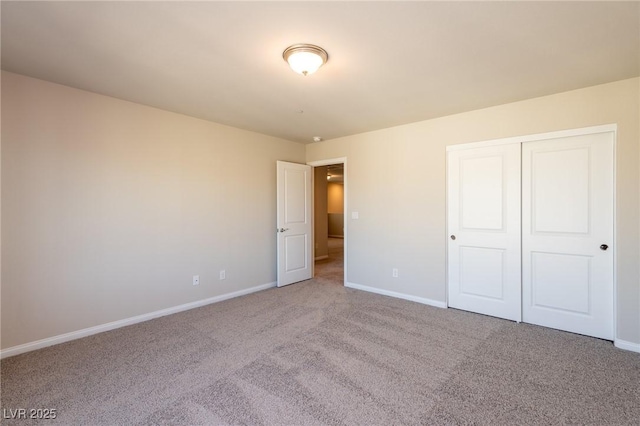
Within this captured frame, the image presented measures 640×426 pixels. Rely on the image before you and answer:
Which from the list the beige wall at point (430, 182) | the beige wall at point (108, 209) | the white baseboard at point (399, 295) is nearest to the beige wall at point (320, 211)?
the beige wall at point (430, 182)

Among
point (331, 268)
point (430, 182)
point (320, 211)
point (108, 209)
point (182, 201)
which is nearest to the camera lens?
point (108, 209)

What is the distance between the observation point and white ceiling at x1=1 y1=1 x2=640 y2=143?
1.73 m

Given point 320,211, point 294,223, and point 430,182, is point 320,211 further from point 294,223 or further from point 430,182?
point 430,182

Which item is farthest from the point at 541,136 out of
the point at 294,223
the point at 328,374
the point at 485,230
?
the point at 294,223

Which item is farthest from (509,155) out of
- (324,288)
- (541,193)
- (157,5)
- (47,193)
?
(47,193)

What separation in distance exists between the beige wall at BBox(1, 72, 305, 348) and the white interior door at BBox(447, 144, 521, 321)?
2893mm

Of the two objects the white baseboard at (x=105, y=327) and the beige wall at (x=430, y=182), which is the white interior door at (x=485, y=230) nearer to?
the beige wall at (x=430, y=182)

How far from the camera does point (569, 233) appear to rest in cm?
292

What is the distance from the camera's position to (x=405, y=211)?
4031 mm

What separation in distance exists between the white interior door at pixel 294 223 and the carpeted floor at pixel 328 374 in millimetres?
1519

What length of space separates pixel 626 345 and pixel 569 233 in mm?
1061

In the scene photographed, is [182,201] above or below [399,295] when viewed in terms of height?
above

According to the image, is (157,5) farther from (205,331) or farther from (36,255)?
(205,331)

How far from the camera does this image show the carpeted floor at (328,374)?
1.80 metres
